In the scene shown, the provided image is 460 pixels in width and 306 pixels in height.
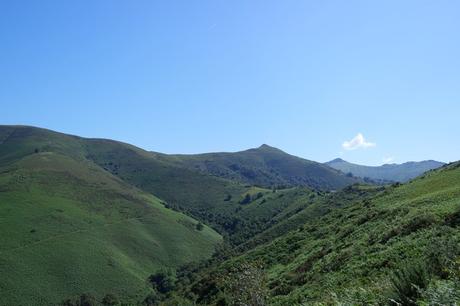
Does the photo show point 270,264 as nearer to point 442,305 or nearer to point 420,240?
point 420,240

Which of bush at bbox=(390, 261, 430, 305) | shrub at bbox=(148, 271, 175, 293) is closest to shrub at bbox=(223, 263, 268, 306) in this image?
bush at bbox=(390, 261, 430, 305)

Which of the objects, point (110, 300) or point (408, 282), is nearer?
point (408, 282)

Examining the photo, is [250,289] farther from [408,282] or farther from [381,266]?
[408,282]

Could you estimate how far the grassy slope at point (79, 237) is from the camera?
10056 cm

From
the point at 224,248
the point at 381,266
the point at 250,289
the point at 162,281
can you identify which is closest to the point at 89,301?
the point at 162,281

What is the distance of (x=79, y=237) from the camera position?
126 m

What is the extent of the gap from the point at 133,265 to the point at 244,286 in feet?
355

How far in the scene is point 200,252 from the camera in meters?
142

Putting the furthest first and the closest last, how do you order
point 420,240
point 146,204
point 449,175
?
point 146,204 < point 449,175 < point 420,240

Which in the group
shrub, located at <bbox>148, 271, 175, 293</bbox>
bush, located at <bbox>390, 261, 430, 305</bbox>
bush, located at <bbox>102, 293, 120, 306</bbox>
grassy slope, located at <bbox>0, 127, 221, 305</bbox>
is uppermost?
bush, located at <bbox>390, 261, 430, 305</bbox>

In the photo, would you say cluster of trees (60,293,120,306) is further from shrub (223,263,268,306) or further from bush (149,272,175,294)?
shrub (223,263,268,306)

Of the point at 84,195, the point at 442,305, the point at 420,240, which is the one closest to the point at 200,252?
the point at 84,195

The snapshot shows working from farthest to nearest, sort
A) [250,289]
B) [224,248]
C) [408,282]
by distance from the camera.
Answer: [224,248], [250,289], [408,282]

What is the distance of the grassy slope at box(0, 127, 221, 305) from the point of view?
101m
